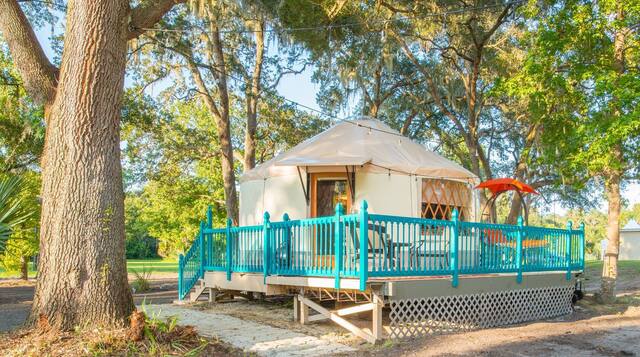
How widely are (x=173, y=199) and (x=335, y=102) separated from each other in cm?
881

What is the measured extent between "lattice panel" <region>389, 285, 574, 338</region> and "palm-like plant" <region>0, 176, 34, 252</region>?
15.0 ft

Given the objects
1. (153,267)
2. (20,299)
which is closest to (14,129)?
(20,299)

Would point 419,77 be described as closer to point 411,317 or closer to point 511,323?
point 511,323

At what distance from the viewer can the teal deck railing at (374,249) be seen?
688 cm

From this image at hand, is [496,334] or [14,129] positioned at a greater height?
[14,129]

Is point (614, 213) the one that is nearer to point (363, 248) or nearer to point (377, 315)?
point (377, 315)

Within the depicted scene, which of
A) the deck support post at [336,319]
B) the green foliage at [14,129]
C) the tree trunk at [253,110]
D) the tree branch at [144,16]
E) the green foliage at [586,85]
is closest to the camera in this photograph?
the tree branch at [144,16]

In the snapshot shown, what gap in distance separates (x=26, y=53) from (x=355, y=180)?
6.10 metres

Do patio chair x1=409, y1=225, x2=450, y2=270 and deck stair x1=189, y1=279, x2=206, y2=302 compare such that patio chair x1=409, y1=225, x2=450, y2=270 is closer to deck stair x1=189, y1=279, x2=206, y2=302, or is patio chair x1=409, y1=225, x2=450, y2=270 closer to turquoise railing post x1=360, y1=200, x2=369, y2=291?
turquoise railing post x1=360, y1=200, x2=369, y2=291

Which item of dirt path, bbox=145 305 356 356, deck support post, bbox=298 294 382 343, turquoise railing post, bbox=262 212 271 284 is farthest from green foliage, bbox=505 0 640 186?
dirt path, bbox=145 305 356 356

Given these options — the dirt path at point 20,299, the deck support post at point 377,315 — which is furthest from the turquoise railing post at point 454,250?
the dirt path at point 20,299

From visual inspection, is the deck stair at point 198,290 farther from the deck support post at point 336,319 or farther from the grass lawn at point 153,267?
the grass lawn at point 153,267

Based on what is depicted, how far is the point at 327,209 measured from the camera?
10.8 meters

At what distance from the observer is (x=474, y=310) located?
8219mm
